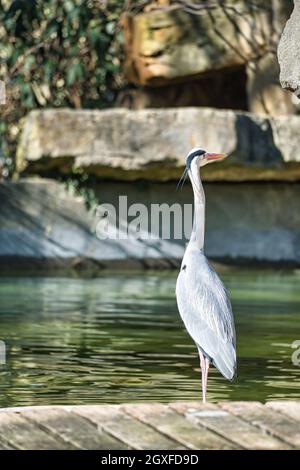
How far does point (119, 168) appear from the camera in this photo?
1436cm

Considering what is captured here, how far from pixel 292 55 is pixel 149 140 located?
895cm

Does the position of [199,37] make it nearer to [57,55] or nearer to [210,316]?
[57,55]

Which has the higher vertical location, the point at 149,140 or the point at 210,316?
the point at 210,316

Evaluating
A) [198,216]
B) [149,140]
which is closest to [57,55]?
[149,140]

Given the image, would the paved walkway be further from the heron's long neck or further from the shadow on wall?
the shadow on wall

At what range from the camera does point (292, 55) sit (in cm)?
532

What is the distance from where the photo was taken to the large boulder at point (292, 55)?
17.3 ft

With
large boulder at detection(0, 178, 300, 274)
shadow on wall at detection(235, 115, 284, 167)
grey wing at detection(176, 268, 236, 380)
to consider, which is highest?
grey wing at detection(176, 268, 236, 380)

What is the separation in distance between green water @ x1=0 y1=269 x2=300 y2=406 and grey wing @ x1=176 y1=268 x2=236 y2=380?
2.81ft

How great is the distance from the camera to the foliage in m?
17.0

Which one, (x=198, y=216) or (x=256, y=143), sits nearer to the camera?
(x=198, y=216)

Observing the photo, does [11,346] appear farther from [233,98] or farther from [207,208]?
[233,98]

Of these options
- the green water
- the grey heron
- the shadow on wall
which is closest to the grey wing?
the grey heron
